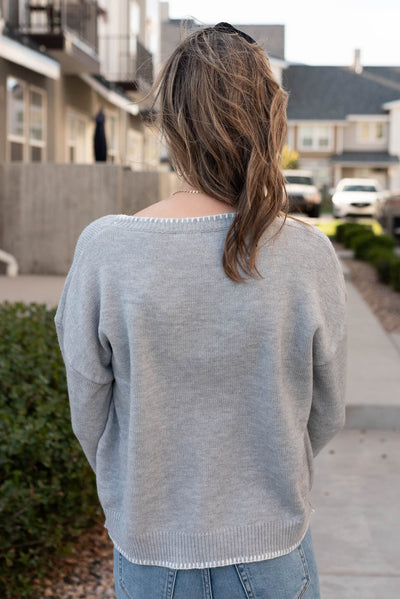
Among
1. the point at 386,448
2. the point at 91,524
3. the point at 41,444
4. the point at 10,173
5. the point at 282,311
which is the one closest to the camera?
the point at 282,311

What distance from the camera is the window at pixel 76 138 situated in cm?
1772

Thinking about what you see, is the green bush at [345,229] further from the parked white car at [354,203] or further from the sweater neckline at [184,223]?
the sweater neckline at [184,223]

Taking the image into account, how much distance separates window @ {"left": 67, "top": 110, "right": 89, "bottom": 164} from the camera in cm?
1772

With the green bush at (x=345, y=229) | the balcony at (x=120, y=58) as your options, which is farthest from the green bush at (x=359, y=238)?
the balcony at (x=120, y=58)

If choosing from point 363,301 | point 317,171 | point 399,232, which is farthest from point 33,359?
point 317,171

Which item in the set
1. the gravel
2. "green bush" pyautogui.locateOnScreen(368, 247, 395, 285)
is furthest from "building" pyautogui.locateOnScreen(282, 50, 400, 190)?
the gravel

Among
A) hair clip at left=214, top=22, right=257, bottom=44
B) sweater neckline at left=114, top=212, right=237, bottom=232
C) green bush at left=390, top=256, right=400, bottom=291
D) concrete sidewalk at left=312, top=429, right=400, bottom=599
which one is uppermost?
hair clip at left=214, top=22, right=257, bottom=44

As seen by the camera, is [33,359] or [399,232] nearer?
[33,359]

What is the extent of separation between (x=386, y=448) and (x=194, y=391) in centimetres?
384

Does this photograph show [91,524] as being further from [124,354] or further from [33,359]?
[124,354]

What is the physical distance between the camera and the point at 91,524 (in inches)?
146

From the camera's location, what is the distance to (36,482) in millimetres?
2977

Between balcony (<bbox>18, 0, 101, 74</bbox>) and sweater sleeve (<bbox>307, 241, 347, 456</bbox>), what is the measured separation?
13.6 metres

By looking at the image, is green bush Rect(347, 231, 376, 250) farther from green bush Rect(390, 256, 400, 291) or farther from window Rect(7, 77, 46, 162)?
window Rect(7, 77, 46, 162)
